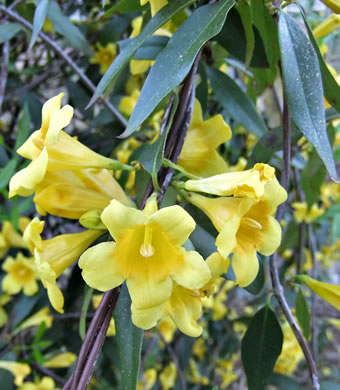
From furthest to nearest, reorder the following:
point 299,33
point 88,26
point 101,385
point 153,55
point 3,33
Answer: point 101,385 < point 88,26 < point 3,33 < point 153,55 < point 299,33

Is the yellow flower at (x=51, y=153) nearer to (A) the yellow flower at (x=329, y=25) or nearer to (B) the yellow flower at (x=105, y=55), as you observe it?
(A) the yellow flower at (x=329, y=25)

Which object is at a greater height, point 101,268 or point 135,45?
point 135,45

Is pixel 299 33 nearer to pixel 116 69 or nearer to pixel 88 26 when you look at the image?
pixel 116 69

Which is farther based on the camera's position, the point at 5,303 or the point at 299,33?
the point at 5,303

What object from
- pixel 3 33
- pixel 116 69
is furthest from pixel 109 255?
pixel 3 33

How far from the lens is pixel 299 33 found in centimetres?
59

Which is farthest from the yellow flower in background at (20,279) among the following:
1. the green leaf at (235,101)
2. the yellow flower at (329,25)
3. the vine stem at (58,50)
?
the yellow flower at (329,25)

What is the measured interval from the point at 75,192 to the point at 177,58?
221 mm

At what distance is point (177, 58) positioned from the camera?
1.69 feet

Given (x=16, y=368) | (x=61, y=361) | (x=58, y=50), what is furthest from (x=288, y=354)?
(x=58, y=50)

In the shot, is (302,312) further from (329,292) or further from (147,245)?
(147,245)

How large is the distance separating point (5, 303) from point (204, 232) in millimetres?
880

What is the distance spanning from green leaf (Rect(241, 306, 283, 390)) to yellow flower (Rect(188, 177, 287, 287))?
283 mm

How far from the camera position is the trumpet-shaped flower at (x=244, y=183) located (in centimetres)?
45
